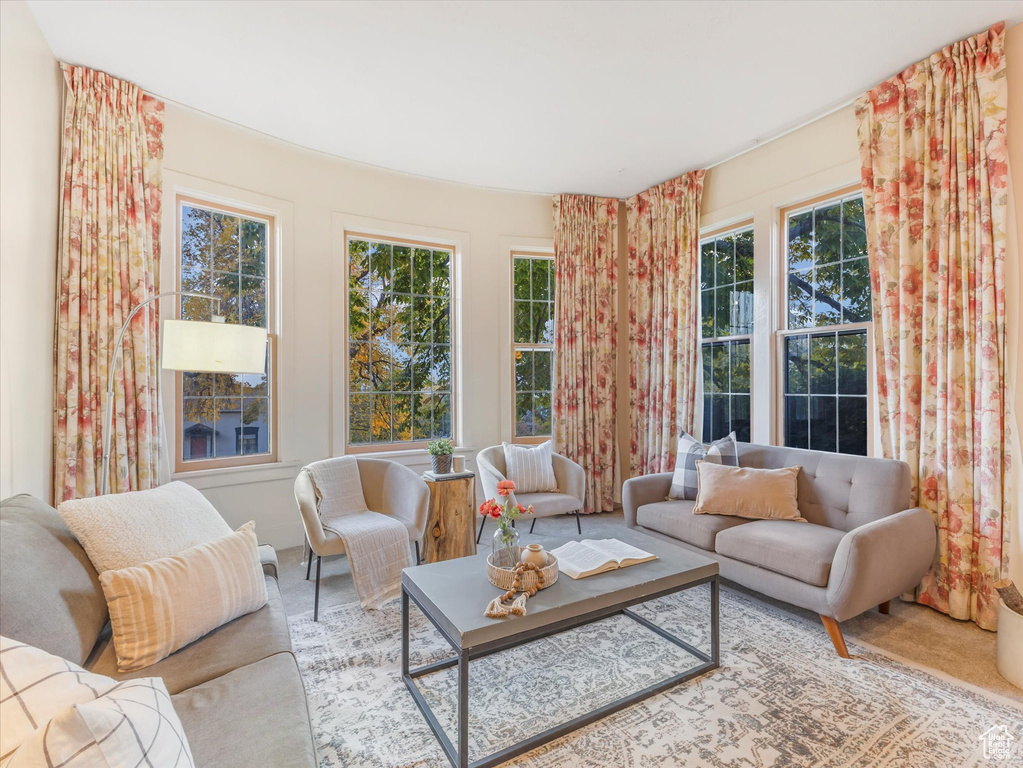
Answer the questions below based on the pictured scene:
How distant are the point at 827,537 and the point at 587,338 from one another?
2.71 m

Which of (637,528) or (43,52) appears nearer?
(43,52)

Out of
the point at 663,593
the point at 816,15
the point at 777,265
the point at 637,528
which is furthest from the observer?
the point at 777,265

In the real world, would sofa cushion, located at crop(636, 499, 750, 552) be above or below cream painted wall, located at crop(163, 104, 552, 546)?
below

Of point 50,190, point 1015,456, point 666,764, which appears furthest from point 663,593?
point 50,190

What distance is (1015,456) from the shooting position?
247 cm

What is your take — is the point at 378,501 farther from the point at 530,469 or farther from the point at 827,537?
the point at 827,537

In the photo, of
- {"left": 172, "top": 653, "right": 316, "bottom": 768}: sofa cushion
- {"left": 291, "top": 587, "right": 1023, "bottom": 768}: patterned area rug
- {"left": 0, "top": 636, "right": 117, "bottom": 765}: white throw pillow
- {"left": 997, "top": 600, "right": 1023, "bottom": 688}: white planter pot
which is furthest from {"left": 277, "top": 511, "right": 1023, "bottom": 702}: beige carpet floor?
{"left": 0, "top": 636, "right": 117, "bottom": 765}: white throw pillow

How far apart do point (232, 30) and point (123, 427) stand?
7.18 ft

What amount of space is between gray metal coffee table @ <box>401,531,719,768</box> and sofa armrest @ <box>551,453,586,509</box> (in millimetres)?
1551

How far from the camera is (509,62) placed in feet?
9.04

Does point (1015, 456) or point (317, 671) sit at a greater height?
point (1015, 456)

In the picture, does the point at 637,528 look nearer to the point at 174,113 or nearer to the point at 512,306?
the point at 512,306

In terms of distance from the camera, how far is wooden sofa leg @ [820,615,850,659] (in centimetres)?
224

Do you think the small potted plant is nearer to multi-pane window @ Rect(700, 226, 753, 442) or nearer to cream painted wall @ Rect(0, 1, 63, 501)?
cream painted wall @ Rect(0, 1, 63, 501)
